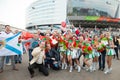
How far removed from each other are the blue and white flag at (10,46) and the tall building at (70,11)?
61.0 metres

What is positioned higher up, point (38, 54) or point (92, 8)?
point (92, 8)

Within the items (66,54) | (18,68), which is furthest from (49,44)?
(18,68)

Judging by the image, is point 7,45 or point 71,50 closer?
point 7,45

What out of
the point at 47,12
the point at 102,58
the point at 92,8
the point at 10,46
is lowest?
the point at 102,58

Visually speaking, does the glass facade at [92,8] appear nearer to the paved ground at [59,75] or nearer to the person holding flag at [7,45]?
the paved ground at [59,75]

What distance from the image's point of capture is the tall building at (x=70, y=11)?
79.3m

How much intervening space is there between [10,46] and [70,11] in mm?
70378

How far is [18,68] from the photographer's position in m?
9.73

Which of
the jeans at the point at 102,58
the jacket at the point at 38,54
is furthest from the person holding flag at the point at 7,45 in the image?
the jeans at the point at 102,58

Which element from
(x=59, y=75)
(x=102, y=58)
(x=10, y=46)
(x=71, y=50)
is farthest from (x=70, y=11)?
(x=59, y=75)

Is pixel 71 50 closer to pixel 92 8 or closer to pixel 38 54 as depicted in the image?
pixel 38 54

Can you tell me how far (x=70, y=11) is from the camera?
7844cm

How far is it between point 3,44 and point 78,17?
232 ft

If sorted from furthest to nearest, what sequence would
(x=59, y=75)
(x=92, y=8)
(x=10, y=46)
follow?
1. (x=92, y=8)
2. (x=10, y=46)
3. (x=59, y=75)
